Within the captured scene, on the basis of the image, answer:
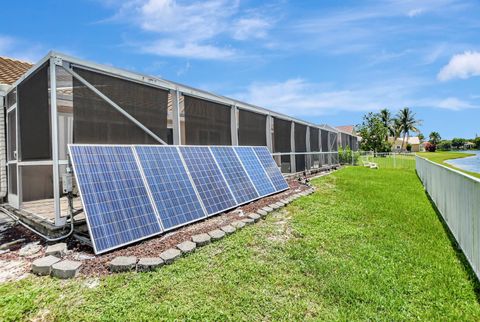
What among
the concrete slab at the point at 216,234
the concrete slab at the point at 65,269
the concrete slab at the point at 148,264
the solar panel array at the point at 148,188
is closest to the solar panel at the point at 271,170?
the solar panel array at the point at 148,188

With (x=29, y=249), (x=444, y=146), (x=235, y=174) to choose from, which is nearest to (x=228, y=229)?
(x=235, y=174)

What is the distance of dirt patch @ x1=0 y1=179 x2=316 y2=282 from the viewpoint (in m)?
2.98

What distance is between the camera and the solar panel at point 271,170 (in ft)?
25.0

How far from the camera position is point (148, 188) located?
4.14 m

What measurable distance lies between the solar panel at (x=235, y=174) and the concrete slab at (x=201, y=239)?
202cm

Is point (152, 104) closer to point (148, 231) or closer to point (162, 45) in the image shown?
point (148, 231)

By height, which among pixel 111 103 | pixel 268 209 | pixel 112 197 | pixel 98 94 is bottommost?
pixel 268 209

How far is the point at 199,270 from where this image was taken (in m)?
2.94

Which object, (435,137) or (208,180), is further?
(435,137)

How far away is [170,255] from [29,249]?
218cm

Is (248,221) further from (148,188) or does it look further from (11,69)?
(11,69)

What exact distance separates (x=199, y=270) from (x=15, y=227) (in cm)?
406

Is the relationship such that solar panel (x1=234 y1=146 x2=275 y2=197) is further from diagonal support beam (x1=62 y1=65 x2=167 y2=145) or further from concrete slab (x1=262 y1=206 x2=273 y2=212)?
diagonal support beam (x1=62 y1=65 x2=167 y2=145)

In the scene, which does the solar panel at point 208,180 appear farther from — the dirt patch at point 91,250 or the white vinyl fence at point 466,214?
the white vinyl fence at point 466,214
